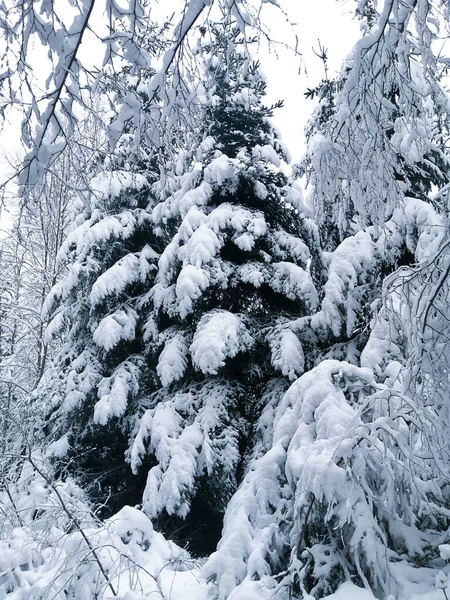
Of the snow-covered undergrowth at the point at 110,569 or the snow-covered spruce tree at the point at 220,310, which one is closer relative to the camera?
the snow-covered undergrowth at the point at 110,569

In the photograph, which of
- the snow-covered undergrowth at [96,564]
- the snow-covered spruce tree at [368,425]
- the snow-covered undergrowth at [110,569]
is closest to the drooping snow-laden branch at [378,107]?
the snow-covered spruce tree at [368,425]

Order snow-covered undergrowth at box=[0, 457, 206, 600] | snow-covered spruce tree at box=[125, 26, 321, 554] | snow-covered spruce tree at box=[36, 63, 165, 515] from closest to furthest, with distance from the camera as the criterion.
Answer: snow-covered undergrowth at box=[0, 457, 206, 600] → snow-covered spruce tree at box=[125, 26, 321, 554] → snow-covered spruce tree at box=[36, 63, 165, 515]

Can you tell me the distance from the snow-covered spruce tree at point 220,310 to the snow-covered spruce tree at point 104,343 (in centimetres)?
48

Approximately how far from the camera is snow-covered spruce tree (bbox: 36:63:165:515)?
8.04 metres

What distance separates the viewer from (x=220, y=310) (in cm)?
774

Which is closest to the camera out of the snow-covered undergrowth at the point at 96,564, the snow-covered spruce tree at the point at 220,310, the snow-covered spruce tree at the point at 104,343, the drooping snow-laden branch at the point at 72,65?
the drooping snow-laden branch at the point at 72,65

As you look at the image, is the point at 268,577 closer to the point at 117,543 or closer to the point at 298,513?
the point at 298,513

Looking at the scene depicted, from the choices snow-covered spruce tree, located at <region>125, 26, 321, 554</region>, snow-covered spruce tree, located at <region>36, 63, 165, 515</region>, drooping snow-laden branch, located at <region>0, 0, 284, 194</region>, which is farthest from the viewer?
snow-covered spruce tree, located at <region>36, 63, 165, 515</region>

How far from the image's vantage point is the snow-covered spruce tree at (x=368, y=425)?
7.52 feet

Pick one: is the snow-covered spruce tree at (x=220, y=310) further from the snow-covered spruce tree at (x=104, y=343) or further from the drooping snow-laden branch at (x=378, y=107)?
the drooping snow-laden branch at (x=378, y=107)

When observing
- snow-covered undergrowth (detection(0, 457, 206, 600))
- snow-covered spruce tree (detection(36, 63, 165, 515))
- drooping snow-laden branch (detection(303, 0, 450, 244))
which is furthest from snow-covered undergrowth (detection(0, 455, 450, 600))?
snow-covered spruce tree (detection(36, 63, 165, 515))

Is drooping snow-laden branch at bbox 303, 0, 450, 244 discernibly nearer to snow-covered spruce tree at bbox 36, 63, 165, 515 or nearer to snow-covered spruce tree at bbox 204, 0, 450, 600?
snow-covered spruce tree at bbox 204, 0, 450, 600

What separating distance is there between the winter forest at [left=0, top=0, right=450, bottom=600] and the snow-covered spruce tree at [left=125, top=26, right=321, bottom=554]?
0.14 ft

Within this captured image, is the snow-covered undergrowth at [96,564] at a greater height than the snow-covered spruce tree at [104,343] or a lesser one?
lesser
